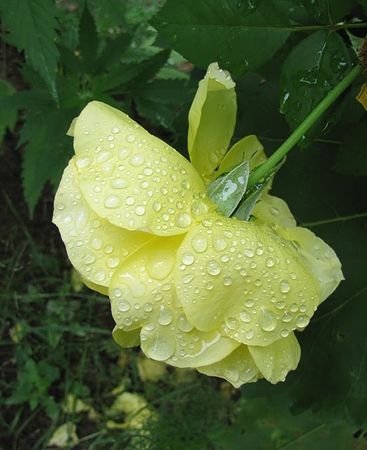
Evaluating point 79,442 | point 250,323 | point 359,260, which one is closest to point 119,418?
point 79,442

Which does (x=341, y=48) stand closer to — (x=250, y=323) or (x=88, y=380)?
(x=250, y=323)

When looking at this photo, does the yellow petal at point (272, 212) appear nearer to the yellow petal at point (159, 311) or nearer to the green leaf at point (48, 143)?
the yellow petal at point (159, 311)

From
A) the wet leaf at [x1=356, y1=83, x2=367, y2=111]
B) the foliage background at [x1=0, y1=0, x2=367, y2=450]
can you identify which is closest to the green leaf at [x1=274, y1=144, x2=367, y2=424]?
the foliage background at [x1=0, y1=0, x2=367, y2=450]

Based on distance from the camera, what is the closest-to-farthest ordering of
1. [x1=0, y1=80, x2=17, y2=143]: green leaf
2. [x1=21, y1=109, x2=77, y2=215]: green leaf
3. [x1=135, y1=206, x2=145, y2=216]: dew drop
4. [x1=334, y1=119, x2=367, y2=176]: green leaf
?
[x1=135, y1=206, x2=145, y2=216]: dew drop < [x1=334, y1=119, x2=367, y2=176]: green leaf < [x1=21, y1=109, x2=77, y2=215]: green leaf < [x1=0, y1=80, x2=17, y2=143]: green leaf

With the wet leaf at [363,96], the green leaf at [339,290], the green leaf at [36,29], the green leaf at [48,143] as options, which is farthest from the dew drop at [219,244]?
the green leaf at [48,143]

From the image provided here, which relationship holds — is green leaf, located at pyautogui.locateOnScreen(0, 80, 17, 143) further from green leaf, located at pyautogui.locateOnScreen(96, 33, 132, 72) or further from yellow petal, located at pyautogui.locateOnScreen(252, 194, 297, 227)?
yellow petal, located at pyautogui.locateOnScreen(252, 194, 297, 227)

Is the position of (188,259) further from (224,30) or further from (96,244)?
(224,30)
